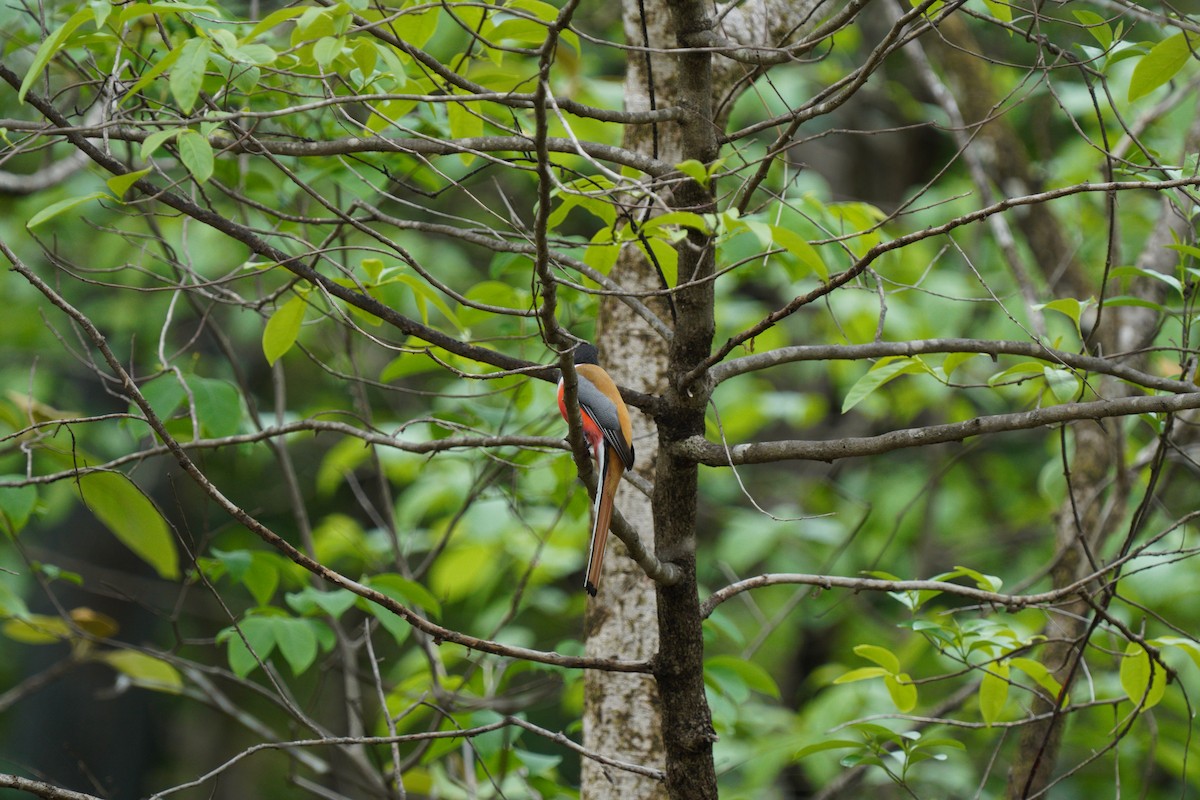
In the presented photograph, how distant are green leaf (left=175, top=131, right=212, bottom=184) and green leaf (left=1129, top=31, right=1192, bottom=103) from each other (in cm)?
176

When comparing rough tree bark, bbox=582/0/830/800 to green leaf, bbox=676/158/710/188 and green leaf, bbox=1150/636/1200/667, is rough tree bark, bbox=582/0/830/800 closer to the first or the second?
green leaf, bbox=676/158/710/188

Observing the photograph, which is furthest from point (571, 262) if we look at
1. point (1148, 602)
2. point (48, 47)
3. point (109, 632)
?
point (1148, 602)

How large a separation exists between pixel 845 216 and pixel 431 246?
547 cm

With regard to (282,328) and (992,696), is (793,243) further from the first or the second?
(992,696)

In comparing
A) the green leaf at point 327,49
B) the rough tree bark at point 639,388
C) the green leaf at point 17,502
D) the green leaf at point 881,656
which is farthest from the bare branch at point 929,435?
the green leaf at point 17,502

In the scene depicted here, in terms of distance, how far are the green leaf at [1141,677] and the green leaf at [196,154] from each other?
86.2 inches

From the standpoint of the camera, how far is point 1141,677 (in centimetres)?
239

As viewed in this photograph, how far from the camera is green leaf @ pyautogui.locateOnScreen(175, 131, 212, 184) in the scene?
5.57 feet

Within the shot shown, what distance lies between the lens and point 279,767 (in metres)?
10.7

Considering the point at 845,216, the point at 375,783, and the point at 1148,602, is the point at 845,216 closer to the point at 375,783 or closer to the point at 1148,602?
the point at 375,783

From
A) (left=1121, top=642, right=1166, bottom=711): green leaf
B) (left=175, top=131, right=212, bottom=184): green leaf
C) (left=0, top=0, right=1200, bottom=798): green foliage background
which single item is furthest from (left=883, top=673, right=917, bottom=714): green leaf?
(left=175, top=131, right=212, bottom=184): green leaf

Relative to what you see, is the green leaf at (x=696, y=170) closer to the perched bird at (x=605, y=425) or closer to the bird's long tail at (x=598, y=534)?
the bird's long tail at (x=598, y=534)

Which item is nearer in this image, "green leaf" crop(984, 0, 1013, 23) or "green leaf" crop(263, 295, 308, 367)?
"green leaf" crop(984, 0, 1013, 23)

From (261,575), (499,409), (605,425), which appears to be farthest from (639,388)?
(261,575)
